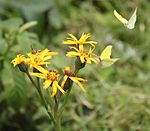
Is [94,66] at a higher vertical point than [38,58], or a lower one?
lower

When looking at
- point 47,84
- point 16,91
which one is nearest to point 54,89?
point 47,84

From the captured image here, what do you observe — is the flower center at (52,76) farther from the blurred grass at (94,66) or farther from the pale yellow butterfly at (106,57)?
the blurred grass at (94,66)

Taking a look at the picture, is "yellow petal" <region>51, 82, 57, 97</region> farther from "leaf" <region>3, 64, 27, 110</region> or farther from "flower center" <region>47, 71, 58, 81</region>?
"leaf" <region>3, 64, 27, 110</region>

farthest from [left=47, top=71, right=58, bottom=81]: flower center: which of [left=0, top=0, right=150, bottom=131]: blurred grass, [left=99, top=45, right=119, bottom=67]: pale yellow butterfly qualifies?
[left=0, top=0, right=150, bottom=131]: blurred grass

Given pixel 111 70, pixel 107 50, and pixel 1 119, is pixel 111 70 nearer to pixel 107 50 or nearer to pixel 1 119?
pixel 1 119

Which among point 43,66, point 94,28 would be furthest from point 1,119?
point 94,28

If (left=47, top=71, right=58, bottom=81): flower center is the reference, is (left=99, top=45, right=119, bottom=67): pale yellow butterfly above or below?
below

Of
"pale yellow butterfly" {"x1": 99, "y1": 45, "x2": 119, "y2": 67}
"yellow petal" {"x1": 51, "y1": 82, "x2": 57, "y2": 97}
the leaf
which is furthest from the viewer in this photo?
the leaf

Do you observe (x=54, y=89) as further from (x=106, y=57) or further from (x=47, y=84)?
(x=106, y=57)

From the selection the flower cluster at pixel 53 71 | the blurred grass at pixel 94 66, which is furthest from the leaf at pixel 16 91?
the flower cluster at pixel 53 71
